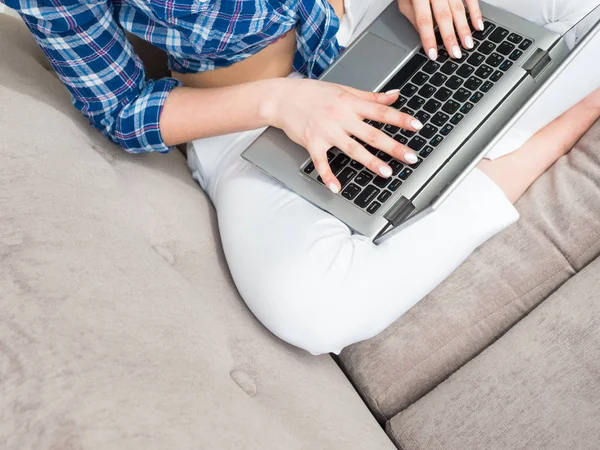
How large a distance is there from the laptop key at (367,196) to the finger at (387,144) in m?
0.05

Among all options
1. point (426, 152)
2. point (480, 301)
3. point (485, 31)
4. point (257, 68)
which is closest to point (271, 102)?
point (257, 68)

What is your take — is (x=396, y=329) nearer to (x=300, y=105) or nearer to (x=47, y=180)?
(x=300, y=105)

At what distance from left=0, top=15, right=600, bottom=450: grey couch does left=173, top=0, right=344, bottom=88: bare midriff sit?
0.17 meters

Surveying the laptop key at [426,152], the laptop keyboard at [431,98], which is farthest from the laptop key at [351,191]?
the laptop key at [426,152]

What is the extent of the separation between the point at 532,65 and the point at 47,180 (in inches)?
27.3

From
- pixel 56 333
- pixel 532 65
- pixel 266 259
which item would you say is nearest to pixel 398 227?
pixel 266 259

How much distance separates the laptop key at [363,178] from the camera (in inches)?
32.2

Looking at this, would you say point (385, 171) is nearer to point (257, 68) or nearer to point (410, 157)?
point (410, 157)

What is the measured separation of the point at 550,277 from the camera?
3.09 ft

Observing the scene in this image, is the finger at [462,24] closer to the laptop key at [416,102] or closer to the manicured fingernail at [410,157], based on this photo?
the laptop key at [416,102]

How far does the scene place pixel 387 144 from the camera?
0.79 m

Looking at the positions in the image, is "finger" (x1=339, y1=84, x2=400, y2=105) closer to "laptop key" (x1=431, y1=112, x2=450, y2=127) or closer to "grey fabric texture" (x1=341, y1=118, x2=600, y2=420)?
"laptop key" (x1=431, y1=112, x2=450, y2=127)

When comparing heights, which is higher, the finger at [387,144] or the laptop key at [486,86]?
the laptop key at [486,86]

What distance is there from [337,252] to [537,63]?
0.40m
